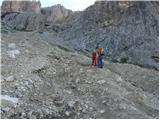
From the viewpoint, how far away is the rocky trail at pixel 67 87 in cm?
1562

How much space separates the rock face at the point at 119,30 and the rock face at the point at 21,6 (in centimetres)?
3615

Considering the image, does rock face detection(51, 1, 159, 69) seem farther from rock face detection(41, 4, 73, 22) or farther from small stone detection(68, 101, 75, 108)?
rock face detection(41, 4, 73, 22)

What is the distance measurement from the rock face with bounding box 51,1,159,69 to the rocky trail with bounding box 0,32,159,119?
16.4m

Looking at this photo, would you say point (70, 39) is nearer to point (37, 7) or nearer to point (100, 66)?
point (100, 66)

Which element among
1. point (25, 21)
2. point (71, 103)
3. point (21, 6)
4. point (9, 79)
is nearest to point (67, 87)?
point (71, 103)

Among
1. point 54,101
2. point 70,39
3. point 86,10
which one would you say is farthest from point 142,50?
point 54,101

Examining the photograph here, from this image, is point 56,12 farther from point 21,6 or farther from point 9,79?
point 9,79

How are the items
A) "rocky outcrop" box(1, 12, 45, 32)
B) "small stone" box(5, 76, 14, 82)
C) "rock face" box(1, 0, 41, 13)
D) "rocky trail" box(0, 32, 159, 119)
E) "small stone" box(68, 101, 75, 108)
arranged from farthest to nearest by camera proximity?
"rock face" box(1, 0, 41, 13) → "rocky outcrop" box(1, 12, 45, 32) → "small stone" box(5, 76, 14, 82) → "small stone" box(68, 101, 75, 108) → "rocky trail" box(0, 32, 159, 119)

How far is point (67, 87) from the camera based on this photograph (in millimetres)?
18141

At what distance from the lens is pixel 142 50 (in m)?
39.9

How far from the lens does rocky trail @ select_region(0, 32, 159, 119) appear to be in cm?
1562

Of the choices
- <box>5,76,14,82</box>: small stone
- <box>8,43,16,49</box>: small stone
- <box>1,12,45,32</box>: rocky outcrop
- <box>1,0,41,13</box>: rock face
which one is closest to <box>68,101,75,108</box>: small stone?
<box>5,76,14,82</box>: small stone

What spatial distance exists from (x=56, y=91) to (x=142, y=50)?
23576 millimetres

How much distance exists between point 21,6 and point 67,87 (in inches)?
2962
